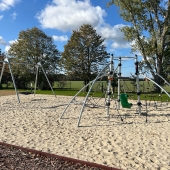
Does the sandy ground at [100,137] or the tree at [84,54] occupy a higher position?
the tree at [84,54]

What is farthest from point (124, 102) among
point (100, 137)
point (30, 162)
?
point (30, 162)

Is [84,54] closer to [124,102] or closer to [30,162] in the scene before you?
[124,102]

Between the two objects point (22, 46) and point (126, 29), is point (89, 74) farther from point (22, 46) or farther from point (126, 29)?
point (22, 46)

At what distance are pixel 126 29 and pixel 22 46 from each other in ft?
49.1

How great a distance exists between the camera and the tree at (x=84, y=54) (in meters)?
26.4

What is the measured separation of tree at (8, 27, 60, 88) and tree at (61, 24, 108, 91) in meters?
3.64

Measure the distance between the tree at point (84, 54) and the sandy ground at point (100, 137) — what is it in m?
18.1

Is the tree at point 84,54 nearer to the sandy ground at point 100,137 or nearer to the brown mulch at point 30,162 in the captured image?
the sandy ground at point 100,137

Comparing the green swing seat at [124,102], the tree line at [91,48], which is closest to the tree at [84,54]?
the tree line at [91,48]

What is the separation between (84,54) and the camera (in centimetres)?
2653

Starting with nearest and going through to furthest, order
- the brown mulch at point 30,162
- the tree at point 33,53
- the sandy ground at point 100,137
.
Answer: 1. the brown mulch at point 30,162
2. the sandy ground at point 100,137
3. the tree at point 33,53

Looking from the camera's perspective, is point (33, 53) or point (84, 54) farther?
point (33, 53)

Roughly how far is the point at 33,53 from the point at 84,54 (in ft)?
25.4

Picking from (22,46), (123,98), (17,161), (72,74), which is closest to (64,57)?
(72,74)
